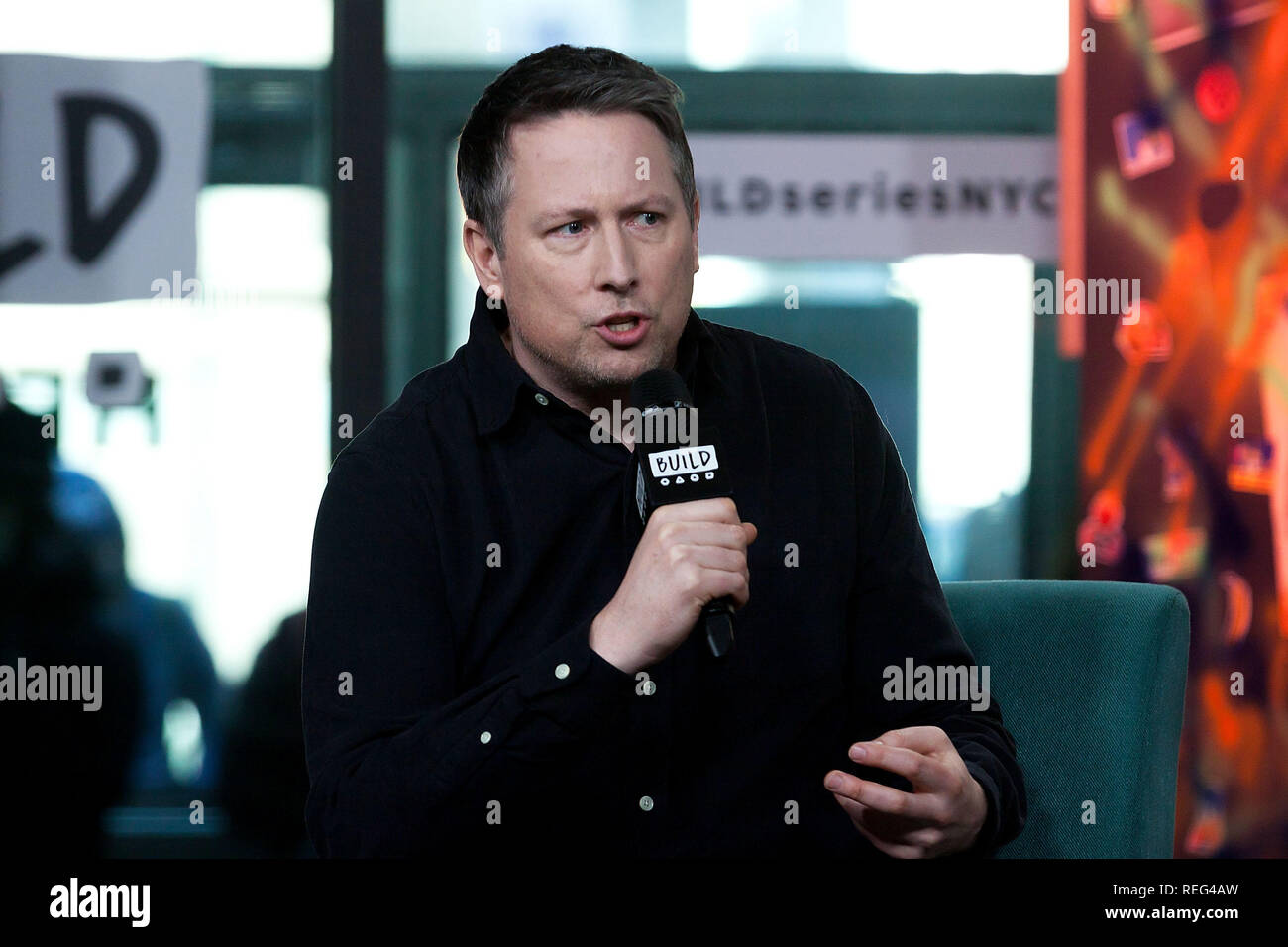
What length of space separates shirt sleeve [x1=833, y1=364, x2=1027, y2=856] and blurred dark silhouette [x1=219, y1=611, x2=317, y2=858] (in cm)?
204

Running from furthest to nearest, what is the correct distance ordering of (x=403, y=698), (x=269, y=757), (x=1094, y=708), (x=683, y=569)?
(x=269, y=757), (x=1094, y=708), (x=403, y=698), (x=683, y=569)

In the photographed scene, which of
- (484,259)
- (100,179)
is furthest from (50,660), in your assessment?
(484,259)

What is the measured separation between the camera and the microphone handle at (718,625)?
892mm

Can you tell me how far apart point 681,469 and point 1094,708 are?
0.60m

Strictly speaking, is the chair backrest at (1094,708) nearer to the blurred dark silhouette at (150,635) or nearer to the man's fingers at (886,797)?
the man's fingers at (886,797)

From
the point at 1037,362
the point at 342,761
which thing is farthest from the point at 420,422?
the point at 1037,362

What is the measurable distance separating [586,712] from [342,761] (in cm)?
22

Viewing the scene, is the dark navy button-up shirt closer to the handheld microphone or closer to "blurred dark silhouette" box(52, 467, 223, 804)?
the handheld microphone

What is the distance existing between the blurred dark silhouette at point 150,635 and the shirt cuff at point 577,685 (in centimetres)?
232

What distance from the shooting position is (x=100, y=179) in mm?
3123

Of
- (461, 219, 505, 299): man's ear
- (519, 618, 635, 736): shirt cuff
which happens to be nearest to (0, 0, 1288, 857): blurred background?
(461, 219, 505, 299): man's ear

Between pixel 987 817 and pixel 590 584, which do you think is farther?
pixel 590 584

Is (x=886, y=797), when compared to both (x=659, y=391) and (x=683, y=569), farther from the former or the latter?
(x=659, y=391)
